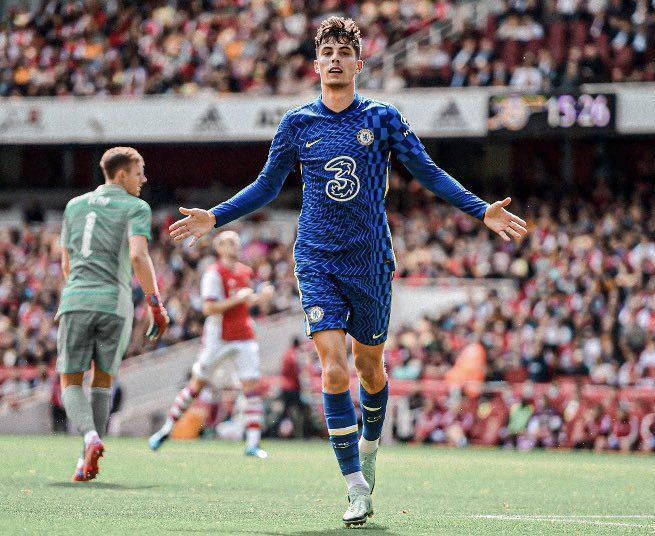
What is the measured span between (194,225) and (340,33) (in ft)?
4.12

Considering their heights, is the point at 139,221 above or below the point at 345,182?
below

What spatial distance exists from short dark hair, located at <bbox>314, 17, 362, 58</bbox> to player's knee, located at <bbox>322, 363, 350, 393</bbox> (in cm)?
163

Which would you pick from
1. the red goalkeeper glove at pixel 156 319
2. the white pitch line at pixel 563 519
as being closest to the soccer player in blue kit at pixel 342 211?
the white pitch line at pixel 563 519

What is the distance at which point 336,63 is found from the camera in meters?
6.88

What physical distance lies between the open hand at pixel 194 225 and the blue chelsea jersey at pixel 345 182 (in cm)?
9

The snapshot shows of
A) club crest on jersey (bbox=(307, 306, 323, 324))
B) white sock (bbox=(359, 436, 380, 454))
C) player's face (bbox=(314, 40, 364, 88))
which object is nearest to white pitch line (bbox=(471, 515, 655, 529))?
white sock (bbox=(359, 436, 380, 454))

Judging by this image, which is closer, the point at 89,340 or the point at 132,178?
the point at 89,340

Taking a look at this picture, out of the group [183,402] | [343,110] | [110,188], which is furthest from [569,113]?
[343,110]

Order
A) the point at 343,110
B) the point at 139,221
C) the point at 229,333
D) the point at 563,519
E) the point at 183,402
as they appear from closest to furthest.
A: 1. the point at 343,110
2. the point at 563,519
3. the point at 139,221
4. the point at 183,402
5. the point at 229,333

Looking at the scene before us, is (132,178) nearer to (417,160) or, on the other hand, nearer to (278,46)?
(417,160)

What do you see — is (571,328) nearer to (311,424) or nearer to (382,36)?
(311,424)

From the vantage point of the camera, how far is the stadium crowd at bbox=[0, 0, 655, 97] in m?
25.6

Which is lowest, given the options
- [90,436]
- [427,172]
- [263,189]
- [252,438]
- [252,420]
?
[252,438]

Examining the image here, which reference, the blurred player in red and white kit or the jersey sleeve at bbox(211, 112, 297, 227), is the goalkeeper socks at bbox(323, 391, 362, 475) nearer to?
the jersey sleeve at bbox(211, 112, 297, 227)
